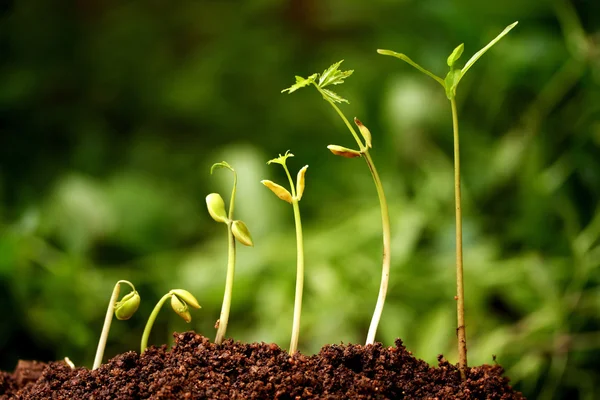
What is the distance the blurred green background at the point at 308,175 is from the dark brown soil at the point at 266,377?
26.6 inches

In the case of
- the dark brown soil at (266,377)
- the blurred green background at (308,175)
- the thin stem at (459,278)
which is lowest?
the dark brown soil at (266,377)

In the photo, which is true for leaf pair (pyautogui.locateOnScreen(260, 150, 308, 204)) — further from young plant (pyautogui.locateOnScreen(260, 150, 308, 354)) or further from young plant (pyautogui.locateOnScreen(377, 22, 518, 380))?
young plant (pyautogui.locateOnScreen(377, 22, 518, 380))

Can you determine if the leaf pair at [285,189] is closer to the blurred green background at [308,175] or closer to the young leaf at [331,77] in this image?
the young leaf at [331,77]

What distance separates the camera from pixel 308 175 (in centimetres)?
228

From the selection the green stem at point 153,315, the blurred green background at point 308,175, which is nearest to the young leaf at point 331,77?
the green stem at point 153,315

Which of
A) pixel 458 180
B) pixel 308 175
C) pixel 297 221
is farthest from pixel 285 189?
pixel 308 175

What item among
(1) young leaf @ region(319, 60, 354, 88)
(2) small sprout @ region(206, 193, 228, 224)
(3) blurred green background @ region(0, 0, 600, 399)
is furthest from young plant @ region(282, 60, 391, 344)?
(3) blurred green background @ region(0, 0, 600, 399)

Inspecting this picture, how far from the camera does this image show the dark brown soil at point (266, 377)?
0.50 m

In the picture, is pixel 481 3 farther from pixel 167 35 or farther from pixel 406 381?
pixel 406 381

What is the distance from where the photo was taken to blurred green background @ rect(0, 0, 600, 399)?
4.83 ft

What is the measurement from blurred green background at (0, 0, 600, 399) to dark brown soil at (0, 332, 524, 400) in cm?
68

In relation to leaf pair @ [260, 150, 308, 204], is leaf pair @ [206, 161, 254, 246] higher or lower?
lower

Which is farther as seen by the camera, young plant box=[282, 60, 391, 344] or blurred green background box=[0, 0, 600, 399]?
blurred green background box=[0, 0, 600, 399]

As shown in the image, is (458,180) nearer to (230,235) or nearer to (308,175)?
(230,235)
